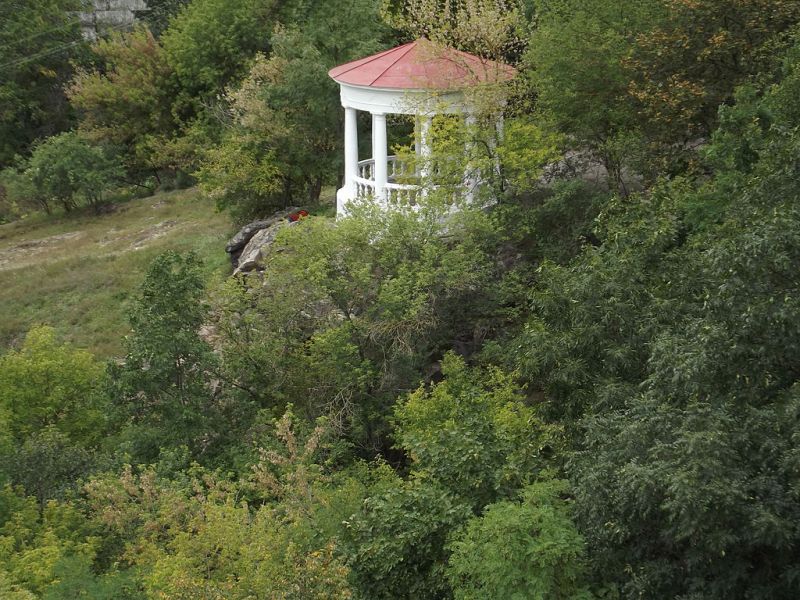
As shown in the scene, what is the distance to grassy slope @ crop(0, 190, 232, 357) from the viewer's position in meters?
24.7

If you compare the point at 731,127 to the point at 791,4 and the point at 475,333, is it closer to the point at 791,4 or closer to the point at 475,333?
the point at 791,4

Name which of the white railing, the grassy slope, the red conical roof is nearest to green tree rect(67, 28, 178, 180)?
the grassy slope

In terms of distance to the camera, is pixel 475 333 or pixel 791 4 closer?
pixel 791 4

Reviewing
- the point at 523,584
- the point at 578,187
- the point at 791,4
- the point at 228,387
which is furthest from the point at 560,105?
the point at 523,584

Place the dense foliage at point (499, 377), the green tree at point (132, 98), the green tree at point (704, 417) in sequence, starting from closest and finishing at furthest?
1. the green tree at point (704, 417)
2. the dense foliage at point (499, 377)
3. the green tree at point (132, 98)

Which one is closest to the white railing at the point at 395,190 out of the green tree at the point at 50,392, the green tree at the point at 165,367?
the green tree at the point at 165,367

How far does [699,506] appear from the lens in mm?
7660

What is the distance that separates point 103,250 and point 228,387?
17235 millimetres

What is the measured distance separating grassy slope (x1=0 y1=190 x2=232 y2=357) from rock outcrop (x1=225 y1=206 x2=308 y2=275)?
63 cm

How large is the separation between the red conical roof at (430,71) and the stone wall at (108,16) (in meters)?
34.1

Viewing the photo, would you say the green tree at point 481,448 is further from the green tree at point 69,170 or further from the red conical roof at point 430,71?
the green tree at point 69,170

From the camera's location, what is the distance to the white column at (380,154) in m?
19.4

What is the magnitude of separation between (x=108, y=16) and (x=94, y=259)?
25.2 m

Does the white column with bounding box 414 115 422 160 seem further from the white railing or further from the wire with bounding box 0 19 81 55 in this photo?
the wire with bounding box 0 19 81 55
